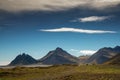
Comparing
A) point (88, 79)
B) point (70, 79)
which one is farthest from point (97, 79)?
point (70, 79)

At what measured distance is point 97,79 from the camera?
7169 cm

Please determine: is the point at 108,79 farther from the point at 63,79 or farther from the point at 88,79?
the point at 63,79

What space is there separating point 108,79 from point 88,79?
22.3 ft

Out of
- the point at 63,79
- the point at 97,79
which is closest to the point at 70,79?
the point at 63,79

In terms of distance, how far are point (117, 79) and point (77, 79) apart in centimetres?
1288

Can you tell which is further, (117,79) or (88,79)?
(88,79)

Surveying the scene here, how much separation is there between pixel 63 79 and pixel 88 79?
851 centimetres

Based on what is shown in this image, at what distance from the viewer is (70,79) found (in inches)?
3019

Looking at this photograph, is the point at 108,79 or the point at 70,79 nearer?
the point at 108,79

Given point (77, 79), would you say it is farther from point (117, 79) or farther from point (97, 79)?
point (117, 79)

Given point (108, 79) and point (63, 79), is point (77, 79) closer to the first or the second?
point (63, 79)

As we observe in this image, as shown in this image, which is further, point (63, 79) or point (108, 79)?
point (63, 79)

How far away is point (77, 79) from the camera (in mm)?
74438

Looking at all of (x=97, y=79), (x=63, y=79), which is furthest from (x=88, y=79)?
(x=63, y=79)
